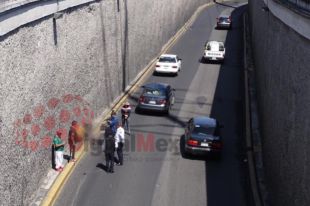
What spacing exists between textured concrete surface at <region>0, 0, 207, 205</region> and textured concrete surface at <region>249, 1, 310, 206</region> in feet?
24.9

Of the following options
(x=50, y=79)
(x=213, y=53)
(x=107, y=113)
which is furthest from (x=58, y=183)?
(x=213, y=53)

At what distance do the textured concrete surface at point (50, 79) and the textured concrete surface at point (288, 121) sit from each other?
7.59 metres

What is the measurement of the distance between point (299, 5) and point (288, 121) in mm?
3510

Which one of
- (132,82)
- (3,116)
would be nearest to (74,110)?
(3,116)

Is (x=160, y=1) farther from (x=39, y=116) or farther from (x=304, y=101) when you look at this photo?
(x=304, y=101)

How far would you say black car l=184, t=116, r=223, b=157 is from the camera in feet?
72.2

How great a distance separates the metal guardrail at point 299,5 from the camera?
14728 mm

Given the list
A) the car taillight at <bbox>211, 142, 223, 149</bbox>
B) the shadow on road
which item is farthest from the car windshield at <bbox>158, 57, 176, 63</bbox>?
the car taillight at <bbox>211, 142, 223, 149</bbox>

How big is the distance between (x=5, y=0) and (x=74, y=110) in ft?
26.3

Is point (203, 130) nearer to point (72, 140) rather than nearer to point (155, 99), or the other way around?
point (72, 140)

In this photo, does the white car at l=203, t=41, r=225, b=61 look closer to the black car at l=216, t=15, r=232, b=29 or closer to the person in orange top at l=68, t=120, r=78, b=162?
the black car at l=216, t=15, r=232, b=29

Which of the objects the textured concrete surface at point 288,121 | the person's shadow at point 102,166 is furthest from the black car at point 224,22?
the person's shadow at point 102,166

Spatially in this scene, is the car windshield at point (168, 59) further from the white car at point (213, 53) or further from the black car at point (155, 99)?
the black car at point (155, 99)

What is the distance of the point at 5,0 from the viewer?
14.8 meters
